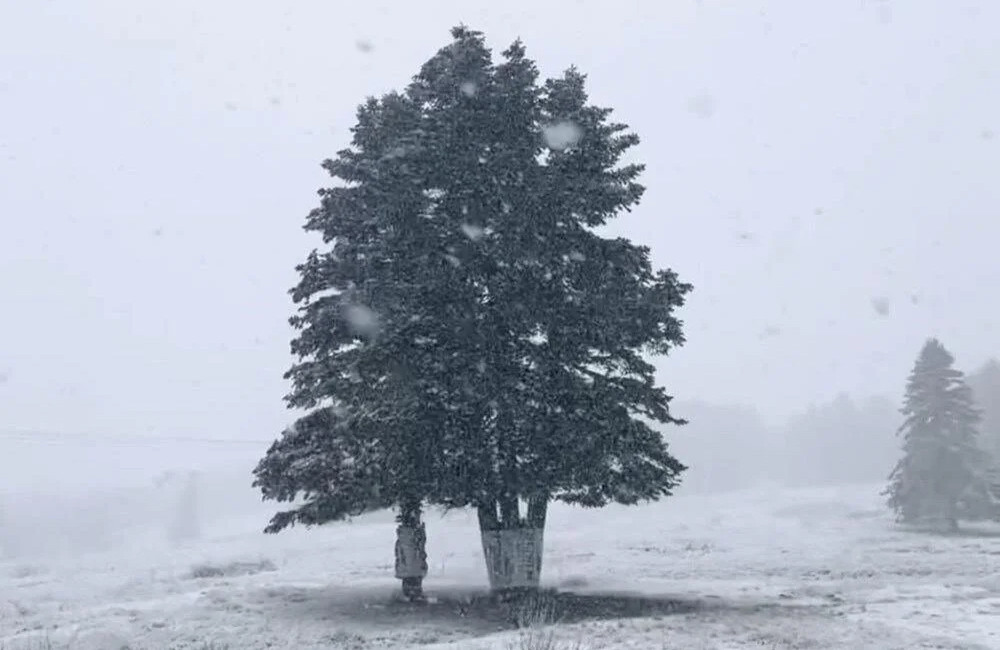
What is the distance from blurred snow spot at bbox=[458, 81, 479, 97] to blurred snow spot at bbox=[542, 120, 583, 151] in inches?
62.3

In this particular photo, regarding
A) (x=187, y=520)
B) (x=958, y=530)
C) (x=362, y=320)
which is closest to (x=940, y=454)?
(x=958, y=530)

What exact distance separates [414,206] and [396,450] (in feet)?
15.3

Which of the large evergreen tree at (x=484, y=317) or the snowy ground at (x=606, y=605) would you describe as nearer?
the snowy ground at (x=606, y=605)

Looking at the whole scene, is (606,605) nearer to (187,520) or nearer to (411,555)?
(411,555)

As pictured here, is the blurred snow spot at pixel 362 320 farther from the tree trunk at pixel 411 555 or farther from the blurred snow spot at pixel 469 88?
the blurred snow spot at pixel 469 88

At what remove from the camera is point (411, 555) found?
59.1ft

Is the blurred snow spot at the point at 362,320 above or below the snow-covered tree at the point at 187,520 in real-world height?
above

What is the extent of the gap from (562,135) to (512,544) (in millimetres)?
7953

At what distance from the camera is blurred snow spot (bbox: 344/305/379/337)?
17.6m

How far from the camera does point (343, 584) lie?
21.2 metres

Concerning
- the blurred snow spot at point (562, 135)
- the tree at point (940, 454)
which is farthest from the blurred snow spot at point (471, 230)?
the tree at point (940, 454)

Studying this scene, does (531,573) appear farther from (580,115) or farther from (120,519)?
(120,519)

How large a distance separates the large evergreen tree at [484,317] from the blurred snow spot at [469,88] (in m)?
0.05

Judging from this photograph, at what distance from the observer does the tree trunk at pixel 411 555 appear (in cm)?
1794
